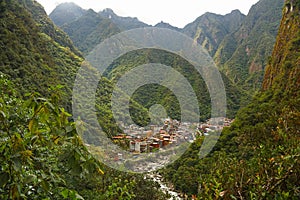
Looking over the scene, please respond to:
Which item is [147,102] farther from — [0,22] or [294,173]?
[294,173]

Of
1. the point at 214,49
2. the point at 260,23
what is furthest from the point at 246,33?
the point at 214,49

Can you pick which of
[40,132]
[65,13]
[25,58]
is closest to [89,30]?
[65,13]

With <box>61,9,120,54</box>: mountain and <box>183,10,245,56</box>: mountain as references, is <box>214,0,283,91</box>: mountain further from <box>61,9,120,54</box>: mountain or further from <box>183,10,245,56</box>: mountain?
<box>61,9,120,54</box>: mountain

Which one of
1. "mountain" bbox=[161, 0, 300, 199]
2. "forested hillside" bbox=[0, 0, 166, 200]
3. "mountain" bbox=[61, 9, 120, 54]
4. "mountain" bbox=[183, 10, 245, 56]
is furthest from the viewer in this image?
"mountain" bbox=[183, 10, 245, 56]

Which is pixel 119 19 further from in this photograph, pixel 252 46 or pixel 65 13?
pixel 252 46

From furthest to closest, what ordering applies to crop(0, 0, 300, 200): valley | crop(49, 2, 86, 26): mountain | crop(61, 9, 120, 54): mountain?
crop(49, 2, 86, 26): mountain → crop(61, 9, 120, 54): mountain → crop(0, 0, 300, 200): valley

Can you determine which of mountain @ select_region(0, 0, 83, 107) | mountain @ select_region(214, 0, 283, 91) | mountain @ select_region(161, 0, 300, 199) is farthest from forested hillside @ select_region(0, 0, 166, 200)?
mountain @ select_region(214, 0, 283, 91)

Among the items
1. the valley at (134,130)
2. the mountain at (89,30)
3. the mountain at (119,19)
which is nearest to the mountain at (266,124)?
the valley at (134,130)
